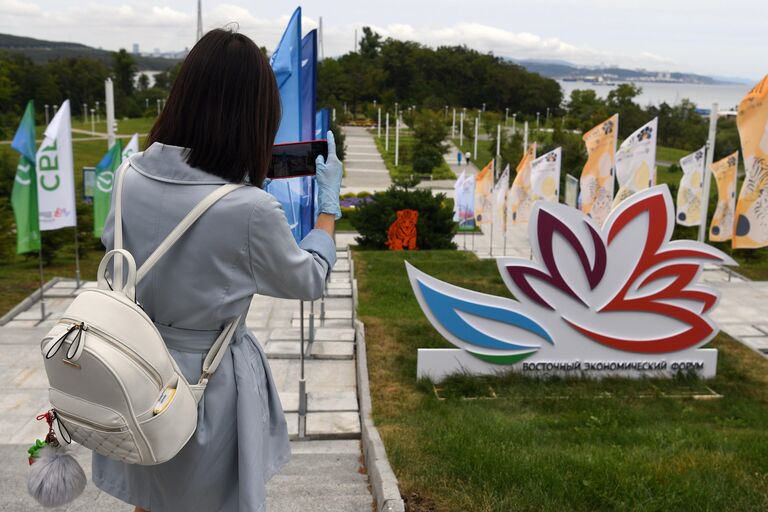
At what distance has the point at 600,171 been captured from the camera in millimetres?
15367

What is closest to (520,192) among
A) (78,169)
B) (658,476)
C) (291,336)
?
(291,336)

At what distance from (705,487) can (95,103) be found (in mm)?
63836

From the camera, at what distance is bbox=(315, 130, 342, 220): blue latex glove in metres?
2.17

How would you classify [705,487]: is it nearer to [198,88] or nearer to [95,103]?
[198,88]

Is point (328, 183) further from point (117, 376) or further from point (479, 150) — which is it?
point (479, 150)

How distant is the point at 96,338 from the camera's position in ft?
5.17

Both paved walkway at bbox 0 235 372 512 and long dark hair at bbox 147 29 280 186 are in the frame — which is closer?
long dark hair at bbox 147 29 280 186

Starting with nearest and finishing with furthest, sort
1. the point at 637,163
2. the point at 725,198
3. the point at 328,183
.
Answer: the point at 328,183, the point at 725,198, the point at 637,163

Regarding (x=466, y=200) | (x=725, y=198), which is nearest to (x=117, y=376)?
(x=725, y=198)

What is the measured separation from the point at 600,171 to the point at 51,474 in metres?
14.5

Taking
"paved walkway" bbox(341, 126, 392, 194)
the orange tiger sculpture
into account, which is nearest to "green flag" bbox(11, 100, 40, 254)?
the orange tiger sculpture

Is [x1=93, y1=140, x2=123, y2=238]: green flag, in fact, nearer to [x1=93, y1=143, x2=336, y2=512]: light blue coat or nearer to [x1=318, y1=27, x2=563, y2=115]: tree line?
[x1=93, y1=143, x2=336, y2=512]: light blue coat

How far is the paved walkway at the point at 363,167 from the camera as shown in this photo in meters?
36.8

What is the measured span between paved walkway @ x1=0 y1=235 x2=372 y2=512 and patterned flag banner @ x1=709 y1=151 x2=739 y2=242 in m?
6.61
